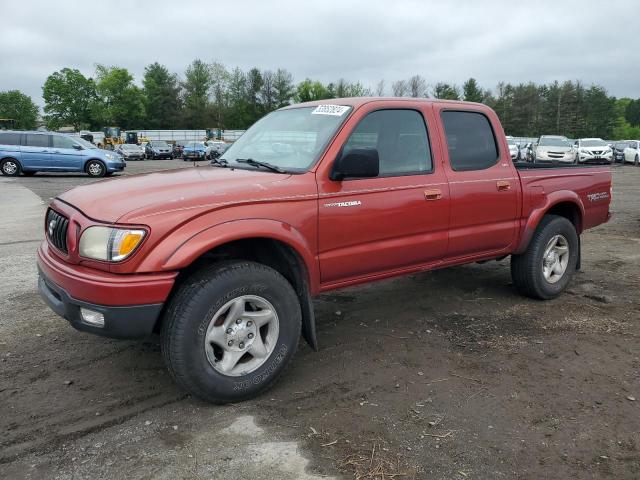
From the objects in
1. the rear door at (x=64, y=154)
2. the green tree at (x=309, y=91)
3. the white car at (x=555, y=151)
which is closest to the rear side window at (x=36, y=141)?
the rear door at (x=64, y=154)

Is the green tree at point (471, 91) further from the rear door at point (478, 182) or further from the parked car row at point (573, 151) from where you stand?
the rear door at point (478, 182)

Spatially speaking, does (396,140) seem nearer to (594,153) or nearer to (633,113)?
(594,153)

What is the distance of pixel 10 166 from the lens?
20.3 metres

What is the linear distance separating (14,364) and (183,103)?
9102 cm

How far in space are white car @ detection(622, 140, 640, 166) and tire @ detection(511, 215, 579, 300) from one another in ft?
102

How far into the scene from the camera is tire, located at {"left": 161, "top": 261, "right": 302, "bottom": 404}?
2.99 metres

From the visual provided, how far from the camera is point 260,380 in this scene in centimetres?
328

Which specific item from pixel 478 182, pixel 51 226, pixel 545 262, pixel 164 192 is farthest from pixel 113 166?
pixel 164 192

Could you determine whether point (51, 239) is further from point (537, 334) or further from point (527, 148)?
point (527, 148)

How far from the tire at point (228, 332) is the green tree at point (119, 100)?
83.6 m

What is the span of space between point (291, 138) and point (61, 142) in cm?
1907

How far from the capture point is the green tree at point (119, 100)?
79.3 meters

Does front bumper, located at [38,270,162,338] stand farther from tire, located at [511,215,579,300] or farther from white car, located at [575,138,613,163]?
white car, located at [575,138,613,163]

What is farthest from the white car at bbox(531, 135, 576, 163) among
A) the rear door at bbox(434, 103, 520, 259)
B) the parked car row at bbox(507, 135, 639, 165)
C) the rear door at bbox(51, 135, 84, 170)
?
the rear door at bbox(434, 103, 520, 259)
